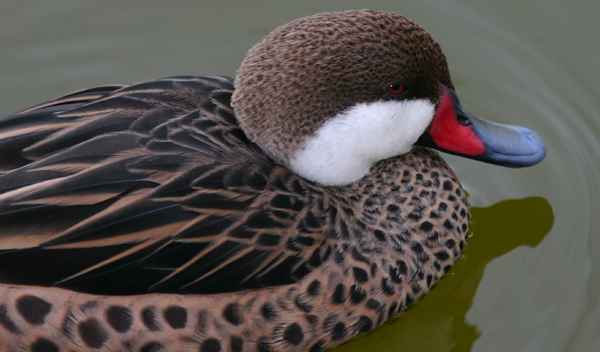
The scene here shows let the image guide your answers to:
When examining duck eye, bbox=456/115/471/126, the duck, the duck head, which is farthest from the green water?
the duck head

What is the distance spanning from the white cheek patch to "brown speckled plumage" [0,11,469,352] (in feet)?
0.20

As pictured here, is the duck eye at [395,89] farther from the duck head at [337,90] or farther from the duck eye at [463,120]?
the duck eye at [463,120]

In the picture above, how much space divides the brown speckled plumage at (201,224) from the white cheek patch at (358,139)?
6 cm

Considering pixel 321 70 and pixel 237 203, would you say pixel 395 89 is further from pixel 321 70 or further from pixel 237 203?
pixel 237 203

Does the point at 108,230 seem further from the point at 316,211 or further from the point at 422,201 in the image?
the point at 422,201

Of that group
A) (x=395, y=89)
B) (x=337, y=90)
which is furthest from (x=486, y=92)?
(x=337, y=90)

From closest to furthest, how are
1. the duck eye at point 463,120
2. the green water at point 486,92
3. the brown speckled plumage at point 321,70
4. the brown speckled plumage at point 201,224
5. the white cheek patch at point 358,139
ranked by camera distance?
the brown speckled plumage at point 201,224 → the brown speckled plumage at point 321,70 → the white cheek patch at point 358,139 → the duck eye at point 463,120 → the green water at point 486,92

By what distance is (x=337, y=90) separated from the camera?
10.3 ft

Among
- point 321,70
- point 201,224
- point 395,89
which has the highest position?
point 321,70

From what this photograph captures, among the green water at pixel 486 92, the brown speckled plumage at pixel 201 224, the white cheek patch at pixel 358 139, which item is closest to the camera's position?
the brown speckled plumage at pixel 201 224

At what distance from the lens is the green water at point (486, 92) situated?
12.6 feet

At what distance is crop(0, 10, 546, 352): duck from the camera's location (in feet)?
9.57

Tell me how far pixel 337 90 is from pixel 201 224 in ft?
2.58

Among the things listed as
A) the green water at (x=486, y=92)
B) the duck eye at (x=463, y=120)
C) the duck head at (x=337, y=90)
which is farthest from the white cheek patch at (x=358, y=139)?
the green water at (x=486, y=92)
